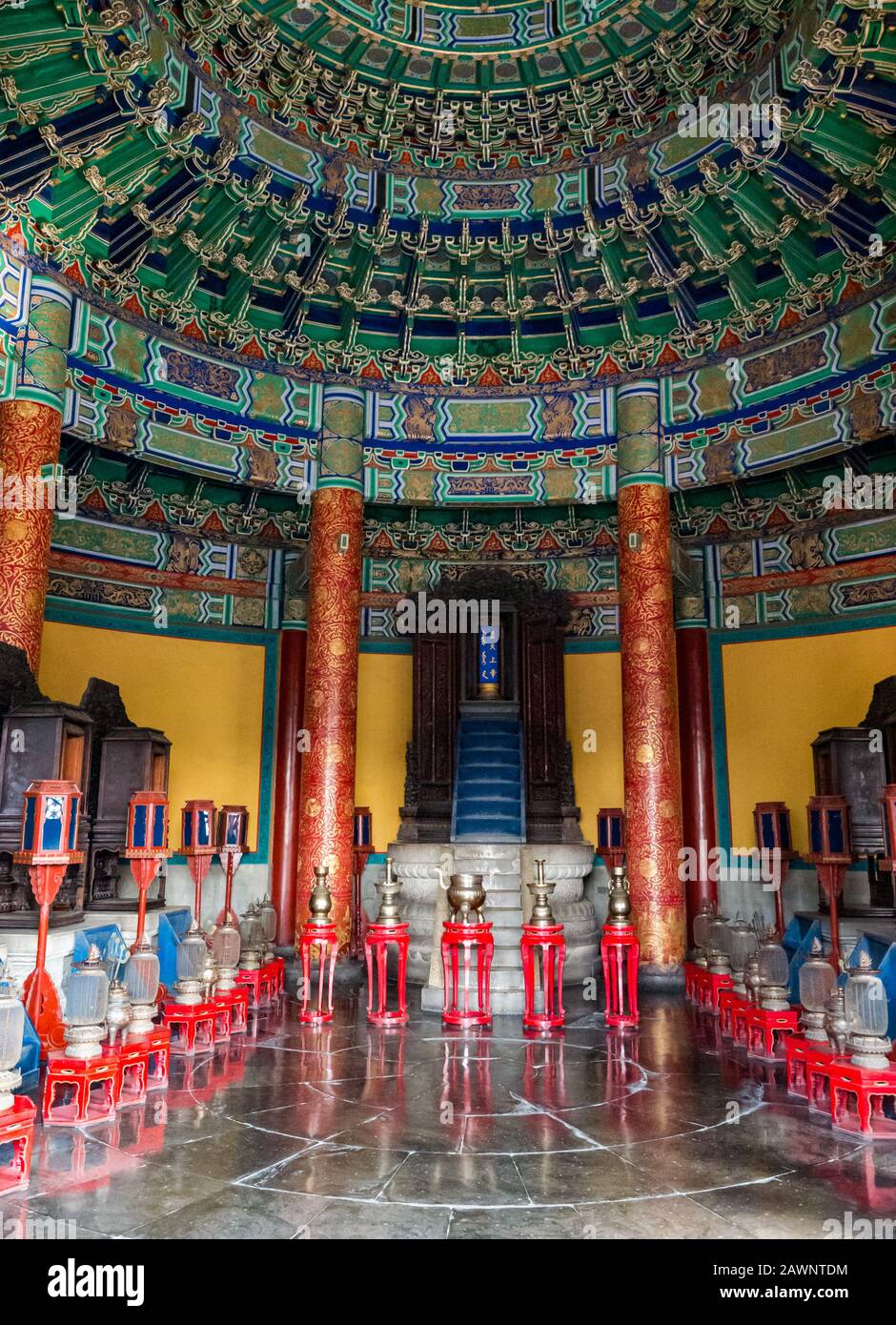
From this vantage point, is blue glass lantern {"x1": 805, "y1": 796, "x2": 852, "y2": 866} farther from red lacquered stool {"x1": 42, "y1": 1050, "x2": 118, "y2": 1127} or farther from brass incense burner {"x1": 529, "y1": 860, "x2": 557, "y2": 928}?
red lacquered stool {"x1": 42, "y1": 1050, "x2": 118, "y2": 1127}

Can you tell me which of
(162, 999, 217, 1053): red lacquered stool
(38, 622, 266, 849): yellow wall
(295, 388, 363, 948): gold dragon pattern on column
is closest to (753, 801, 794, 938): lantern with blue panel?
(295, 388, 363, 948): gold dragon pattern on column

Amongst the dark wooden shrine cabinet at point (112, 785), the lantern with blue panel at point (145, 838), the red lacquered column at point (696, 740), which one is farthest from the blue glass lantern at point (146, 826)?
the red lacquered column at point (696, 740)

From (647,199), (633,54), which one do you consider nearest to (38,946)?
(647,199)

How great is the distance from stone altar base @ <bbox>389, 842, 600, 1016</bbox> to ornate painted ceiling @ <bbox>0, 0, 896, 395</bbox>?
15.6 ft

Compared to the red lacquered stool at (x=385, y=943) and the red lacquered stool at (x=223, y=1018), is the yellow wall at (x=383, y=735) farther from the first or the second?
the red lacquered stool at (x=223, y=1018)

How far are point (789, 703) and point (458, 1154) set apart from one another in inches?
274

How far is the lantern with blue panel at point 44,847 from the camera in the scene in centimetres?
467

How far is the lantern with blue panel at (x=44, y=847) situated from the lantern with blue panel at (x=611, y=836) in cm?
572

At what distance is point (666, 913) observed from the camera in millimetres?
7867

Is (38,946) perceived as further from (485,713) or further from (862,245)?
(862,245)

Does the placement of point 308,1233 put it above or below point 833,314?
below

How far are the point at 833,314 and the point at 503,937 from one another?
6091 millimetres

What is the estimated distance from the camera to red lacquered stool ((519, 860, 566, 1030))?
6.03 metres

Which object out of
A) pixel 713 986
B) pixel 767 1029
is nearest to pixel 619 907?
pixel 713 986
